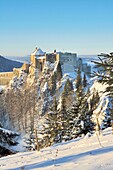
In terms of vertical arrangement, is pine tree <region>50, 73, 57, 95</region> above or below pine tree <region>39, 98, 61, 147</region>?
below

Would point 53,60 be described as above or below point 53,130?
above

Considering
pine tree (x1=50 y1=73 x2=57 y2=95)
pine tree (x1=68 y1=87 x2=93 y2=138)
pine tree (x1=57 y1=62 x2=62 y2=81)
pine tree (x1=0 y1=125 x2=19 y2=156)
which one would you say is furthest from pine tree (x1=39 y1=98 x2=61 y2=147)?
pine tree (x1=57 y1=62 x2=62 y2=81)

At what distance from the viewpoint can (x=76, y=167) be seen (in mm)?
7152

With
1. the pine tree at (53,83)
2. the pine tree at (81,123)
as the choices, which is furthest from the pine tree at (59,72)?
the pine tree at (81,123)

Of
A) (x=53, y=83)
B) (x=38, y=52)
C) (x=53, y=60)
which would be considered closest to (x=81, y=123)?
(x=53, y=83)

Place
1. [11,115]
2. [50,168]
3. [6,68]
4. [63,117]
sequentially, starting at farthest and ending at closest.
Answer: [6,68]
[11,115]
[63,117]
[50,168]

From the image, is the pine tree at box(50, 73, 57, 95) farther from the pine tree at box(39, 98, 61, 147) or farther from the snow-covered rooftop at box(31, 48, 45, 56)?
the pine tree at box(39, 98, 61, 147)

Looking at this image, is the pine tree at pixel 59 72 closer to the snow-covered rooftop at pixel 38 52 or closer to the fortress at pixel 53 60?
the fortress at pixel 53 60

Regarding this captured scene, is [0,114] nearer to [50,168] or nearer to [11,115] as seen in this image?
[11,115]

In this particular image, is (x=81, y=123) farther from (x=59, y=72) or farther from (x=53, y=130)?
(x=59, y=72)

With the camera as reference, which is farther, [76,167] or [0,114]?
[0,114]

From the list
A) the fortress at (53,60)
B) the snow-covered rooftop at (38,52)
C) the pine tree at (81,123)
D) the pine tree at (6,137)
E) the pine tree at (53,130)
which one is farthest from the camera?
the snow-covered rooftop at (38,52)

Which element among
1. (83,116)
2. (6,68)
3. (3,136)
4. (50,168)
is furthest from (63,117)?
(6,68)

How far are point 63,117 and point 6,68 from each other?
156m
